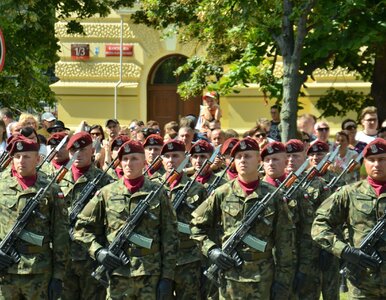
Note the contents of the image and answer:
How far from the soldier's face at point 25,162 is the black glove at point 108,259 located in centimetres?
94

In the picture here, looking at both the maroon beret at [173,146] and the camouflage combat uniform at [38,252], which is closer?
the camouflage combat uniform at [38,252]

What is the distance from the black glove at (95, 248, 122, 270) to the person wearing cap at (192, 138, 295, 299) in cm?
67

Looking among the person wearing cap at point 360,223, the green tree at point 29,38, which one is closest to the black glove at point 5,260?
the person wearing cap at point 360,223

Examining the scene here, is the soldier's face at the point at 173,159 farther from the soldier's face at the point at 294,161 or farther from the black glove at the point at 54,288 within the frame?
the black glove at the point at 54,288

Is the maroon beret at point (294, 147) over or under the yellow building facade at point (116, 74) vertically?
over

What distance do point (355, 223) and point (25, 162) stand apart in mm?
2770

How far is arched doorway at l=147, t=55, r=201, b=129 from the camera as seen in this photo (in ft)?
87.9

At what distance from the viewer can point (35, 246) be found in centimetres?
939

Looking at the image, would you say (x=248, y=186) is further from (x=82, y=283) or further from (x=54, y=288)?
(x=82, y=283)

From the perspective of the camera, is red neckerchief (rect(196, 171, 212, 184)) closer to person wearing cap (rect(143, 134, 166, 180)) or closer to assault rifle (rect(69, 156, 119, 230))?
person wearing cap (rect(143, 134, 166, 180))

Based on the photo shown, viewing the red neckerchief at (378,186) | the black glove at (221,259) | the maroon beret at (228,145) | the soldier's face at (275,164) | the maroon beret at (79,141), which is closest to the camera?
the red neckerchief at (378,186)

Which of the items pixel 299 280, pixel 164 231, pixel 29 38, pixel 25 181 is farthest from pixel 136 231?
pixel 29 38

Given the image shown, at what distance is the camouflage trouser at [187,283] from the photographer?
419 inches

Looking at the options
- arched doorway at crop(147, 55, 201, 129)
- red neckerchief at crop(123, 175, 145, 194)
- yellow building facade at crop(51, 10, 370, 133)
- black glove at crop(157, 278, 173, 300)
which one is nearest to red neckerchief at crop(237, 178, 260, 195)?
red neckerchief at crop(123, 175, 145, 194)
